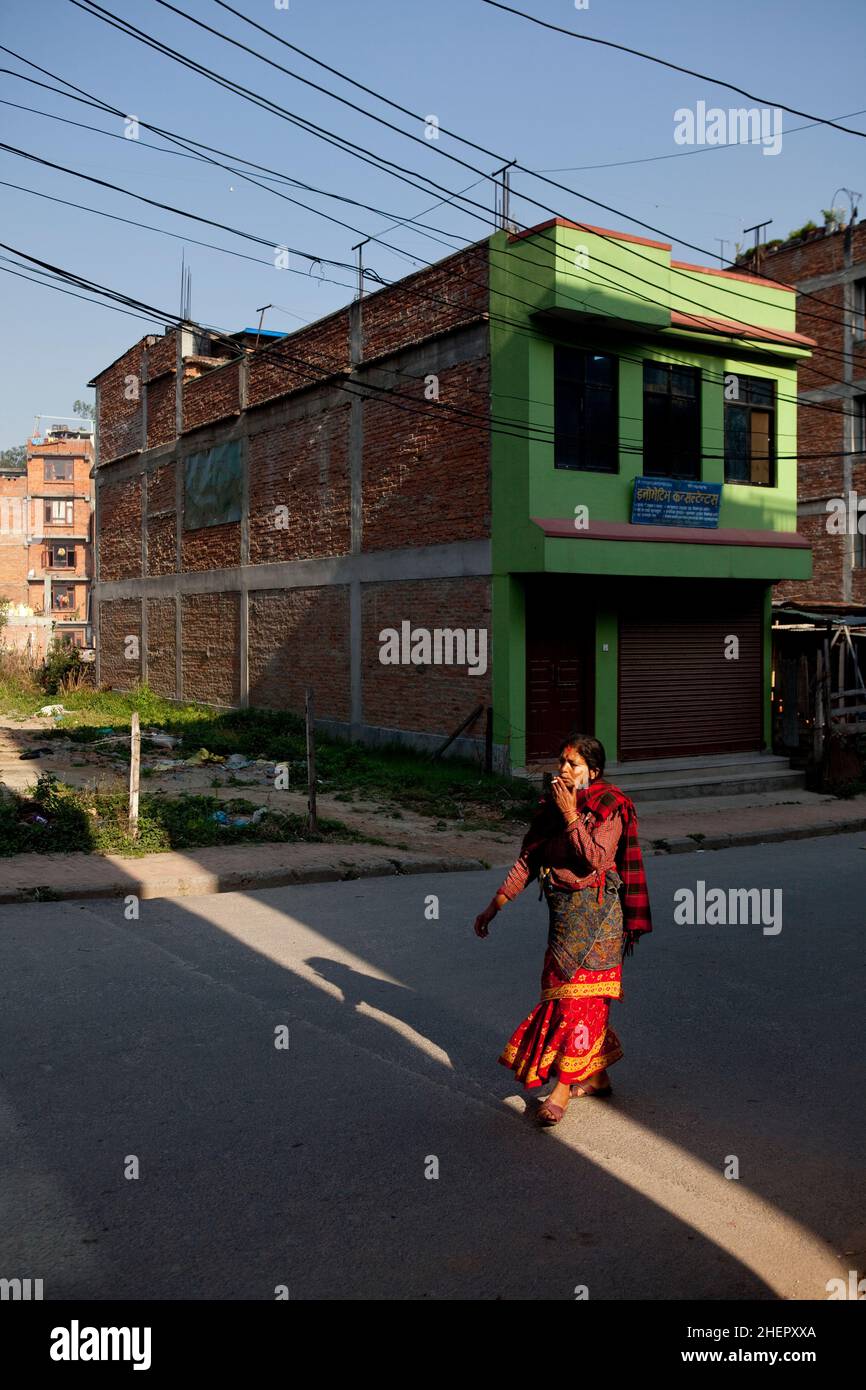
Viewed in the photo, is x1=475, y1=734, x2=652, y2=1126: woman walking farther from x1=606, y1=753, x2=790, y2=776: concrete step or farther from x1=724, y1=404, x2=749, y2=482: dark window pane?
x1=724, y1=404, x2=749, y2=482: dark window pane

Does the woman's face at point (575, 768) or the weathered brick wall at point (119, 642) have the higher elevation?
the weathered brick wall at point (119, 642)

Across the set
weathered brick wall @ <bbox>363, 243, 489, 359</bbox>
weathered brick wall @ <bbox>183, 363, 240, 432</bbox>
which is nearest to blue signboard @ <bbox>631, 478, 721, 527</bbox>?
weathered brick wall @ <bbox>363, 243, 489, 359</bbox>

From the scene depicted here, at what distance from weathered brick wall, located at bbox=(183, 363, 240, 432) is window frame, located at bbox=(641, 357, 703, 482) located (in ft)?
35.5

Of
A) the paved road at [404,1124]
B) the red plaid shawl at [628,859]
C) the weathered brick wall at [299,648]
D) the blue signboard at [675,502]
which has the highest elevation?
the blue signboard at [675,502]

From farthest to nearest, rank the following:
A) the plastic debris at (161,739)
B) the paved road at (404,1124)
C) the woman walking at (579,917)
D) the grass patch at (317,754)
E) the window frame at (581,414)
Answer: the plastic debris at (161,739) → the window frame at (581,414) → the grass patch at (317,754) → the woman walking at (579,917) → the paved road at (404,1124)

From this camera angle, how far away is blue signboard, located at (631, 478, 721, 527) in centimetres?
1862

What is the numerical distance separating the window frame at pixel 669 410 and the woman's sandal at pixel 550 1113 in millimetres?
14842

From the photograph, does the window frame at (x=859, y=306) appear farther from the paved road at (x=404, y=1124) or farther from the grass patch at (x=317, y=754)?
the paved road at (x=404, y=1124)

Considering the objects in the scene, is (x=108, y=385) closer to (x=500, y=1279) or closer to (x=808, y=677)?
(x=808, y=677)

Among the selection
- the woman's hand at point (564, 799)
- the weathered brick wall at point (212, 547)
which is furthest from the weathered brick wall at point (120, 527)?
the woman's hand at point (564, 799)

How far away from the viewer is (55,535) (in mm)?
64812

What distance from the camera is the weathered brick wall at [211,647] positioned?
27.0m

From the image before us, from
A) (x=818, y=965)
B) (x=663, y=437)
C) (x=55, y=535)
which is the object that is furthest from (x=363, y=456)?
(x=55, y=535)
